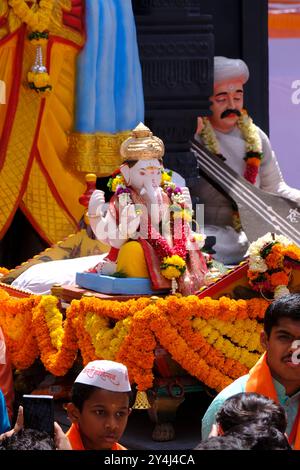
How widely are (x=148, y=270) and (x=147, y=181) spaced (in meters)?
0.49

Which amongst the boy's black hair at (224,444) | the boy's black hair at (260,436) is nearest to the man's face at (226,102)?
the boy's black hair at (260,436)

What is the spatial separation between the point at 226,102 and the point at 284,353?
6122 mm

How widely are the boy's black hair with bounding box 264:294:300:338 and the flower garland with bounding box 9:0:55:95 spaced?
5.04 m

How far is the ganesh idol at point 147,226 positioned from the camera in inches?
289

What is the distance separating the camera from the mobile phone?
13.3 feet

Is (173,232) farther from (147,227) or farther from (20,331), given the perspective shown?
(20,331)

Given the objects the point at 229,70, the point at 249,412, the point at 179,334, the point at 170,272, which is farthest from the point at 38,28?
the point at 249,412

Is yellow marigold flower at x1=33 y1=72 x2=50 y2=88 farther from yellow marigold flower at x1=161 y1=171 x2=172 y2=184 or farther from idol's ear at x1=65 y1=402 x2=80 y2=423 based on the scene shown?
idol's ear at x1=65 y1=402 x2=80 y2=423

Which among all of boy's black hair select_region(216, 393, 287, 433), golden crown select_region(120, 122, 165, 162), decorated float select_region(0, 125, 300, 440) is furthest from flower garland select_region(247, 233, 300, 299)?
boy's black hair select_region(216, 393, 287, 433)

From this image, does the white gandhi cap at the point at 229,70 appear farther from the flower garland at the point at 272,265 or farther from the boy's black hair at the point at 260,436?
the boy's black hair at the point at 260,436

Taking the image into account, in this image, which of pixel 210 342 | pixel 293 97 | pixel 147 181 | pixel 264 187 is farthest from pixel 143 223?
pixel 293 97

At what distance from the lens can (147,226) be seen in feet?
24.4

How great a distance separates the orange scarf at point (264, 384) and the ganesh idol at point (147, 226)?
2.63 meters

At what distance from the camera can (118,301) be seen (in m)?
7.27
